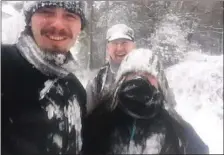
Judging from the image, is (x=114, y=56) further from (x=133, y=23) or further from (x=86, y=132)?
(x=86, y=132)

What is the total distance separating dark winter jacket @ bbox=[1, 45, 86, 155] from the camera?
102cm

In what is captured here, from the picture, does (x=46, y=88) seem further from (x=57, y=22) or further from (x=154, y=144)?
(x=154, y=144)

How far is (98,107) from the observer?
1.04 metres

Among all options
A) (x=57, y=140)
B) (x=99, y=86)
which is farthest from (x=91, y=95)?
(x=57, y=140)

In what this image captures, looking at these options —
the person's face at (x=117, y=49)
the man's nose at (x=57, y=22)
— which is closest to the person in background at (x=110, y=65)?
the person's face at (x=117, y=49)

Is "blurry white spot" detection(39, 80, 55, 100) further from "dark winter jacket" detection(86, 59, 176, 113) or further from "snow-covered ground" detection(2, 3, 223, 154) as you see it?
"snow-covered ground" detection(2, 3, 223, 154)

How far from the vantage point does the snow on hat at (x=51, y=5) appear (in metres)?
1.03

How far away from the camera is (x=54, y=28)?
103 cm

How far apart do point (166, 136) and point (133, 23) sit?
0.91 feet

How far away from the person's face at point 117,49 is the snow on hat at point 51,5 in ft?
0.31

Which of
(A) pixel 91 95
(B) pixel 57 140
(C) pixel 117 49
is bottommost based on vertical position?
(B) pixel 57 140

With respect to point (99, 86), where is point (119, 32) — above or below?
above

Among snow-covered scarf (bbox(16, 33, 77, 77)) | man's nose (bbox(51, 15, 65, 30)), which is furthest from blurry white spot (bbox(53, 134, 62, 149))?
man's nose (bbox(51, 15, 65, 30))

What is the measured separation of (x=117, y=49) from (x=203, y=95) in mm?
227
